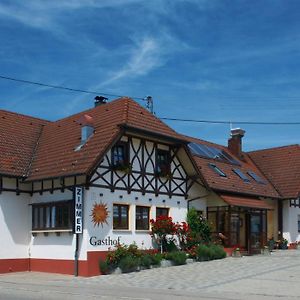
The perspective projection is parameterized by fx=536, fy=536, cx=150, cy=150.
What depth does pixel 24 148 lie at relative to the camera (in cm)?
2628

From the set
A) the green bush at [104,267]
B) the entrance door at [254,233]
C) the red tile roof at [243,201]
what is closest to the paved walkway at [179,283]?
the green bush at [104,267]

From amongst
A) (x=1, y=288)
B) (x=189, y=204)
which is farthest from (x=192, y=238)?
(x=1, y=288)

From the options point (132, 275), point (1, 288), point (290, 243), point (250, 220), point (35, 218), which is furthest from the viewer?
point (290, 243)

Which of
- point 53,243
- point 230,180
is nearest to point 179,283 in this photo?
point 53,243

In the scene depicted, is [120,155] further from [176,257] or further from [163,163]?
[176,257]

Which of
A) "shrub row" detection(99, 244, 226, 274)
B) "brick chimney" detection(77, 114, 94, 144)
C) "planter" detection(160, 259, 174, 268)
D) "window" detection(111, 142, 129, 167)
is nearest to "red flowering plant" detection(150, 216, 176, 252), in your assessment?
"shrub row" detection(99, 244, 226, 274)

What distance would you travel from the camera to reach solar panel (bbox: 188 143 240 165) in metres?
32.7

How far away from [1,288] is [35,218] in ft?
24.2

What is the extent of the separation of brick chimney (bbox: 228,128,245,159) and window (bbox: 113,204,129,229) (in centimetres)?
1674

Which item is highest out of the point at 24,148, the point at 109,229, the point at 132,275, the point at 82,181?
the point at 24,148

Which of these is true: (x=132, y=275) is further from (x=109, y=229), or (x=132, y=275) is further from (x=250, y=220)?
(x=250, y=220)

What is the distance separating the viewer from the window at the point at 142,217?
2445 cm

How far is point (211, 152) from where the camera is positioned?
1361 inches

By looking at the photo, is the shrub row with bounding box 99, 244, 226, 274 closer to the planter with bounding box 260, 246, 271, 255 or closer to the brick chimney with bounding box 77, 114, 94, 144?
the brick chimney with bounding box 77, 114, 94, 144
